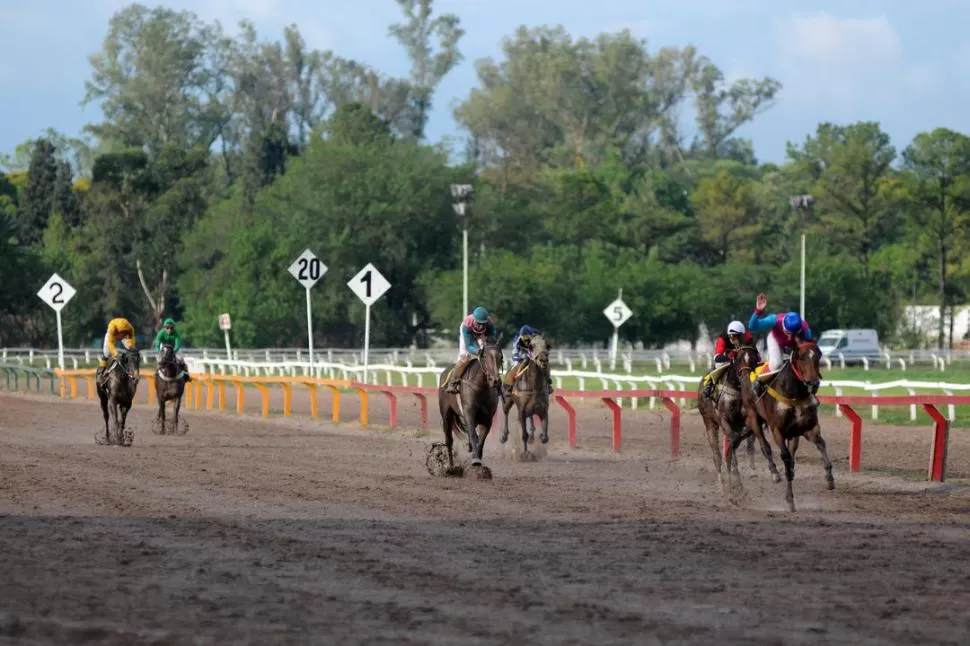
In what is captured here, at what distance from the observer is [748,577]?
9.96 metres

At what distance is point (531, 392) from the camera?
21750mm

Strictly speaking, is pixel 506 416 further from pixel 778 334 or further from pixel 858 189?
pixel 858 189

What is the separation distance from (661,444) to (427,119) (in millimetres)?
91678

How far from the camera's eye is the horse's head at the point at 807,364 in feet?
48.7

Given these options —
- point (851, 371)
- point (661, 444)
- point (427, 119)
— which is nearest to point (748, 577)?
point (661, 444)

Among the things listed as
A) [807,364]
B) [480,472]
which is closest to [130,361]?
[480,472]

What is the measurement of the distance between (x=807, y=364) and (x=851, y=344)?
172ft

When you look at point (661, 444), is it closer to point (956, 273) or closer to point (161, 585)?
point (161, 585)

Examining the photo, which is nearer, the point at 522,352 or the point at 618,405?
the point at 522,352

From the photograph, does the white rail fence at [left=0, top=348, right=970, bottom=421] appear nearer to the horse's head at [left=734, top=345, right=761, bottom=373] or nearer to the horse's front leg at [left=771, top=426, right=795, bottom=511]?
the horse's head at [left=734, top=345, right=761, bottom=373]

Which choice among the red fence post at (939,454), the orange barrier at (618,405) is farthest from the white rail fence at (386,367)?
the red fence post at (939,454)

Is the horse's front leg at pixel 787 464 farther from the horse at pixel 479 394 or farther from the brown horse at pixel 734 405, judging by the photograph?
the horse at pixel 479 394

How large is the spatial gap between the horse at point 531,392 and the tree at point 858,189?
61534 mm

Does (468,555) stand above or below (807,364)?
below
